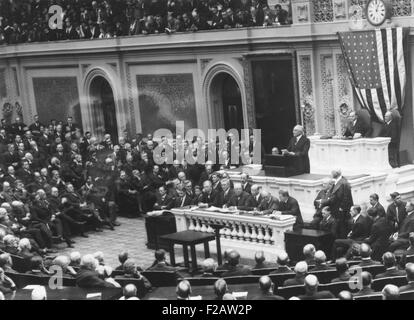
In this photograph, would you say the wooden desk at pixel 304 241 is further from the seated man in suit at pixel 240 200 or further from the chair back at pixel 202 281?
the chair back at pixel 202 281

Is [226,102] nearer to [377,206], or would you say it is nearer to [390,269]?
[377,206]

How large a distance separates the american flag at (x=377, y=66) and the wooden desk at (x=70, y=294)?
907cm

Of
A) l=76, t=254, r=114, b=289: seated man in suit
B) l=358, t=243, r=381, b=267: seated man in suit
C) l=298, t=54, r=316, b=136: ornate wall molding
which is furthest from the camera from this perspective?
l=298, t=54, r=316, b=136: ornate wall molding

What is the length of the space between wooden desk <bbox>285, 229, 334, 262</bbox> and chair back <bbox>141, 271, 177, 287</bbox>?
2888 millimetres

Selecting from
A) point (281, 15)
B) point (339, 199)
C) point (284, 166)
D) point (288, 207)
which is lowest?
point (288, 207)

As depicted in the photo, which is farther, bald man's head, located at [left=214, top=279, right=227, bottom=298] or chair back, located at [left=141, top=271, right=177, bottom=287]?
chair back, located at [left=141, top=271, right=177, bottom=287]

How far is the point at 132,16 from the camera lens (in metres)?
24.1

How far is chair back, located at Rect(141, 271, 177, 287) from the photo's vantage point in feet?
41.8

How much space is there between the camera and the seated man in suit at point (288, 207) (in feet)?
52.0

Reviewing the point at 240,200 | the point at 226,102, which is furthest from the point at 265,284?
the point at 226,102

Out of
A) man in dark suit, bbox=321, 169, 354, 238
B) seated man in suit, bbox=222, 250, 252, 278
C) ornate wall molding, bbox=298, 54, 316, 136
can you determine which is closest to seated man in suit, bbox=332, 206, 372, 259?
man in dark suit, bbox=321, 169, 354, 238

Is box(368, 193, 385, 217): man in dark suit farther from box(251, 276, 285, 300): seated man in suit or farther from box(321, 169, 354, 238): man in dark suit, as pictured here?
box(251, 276, 285, 300): seated man in suit

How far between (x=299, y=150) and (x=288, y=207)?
223 centimetres

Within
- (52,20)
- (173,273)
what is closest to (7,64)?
(52,20)
